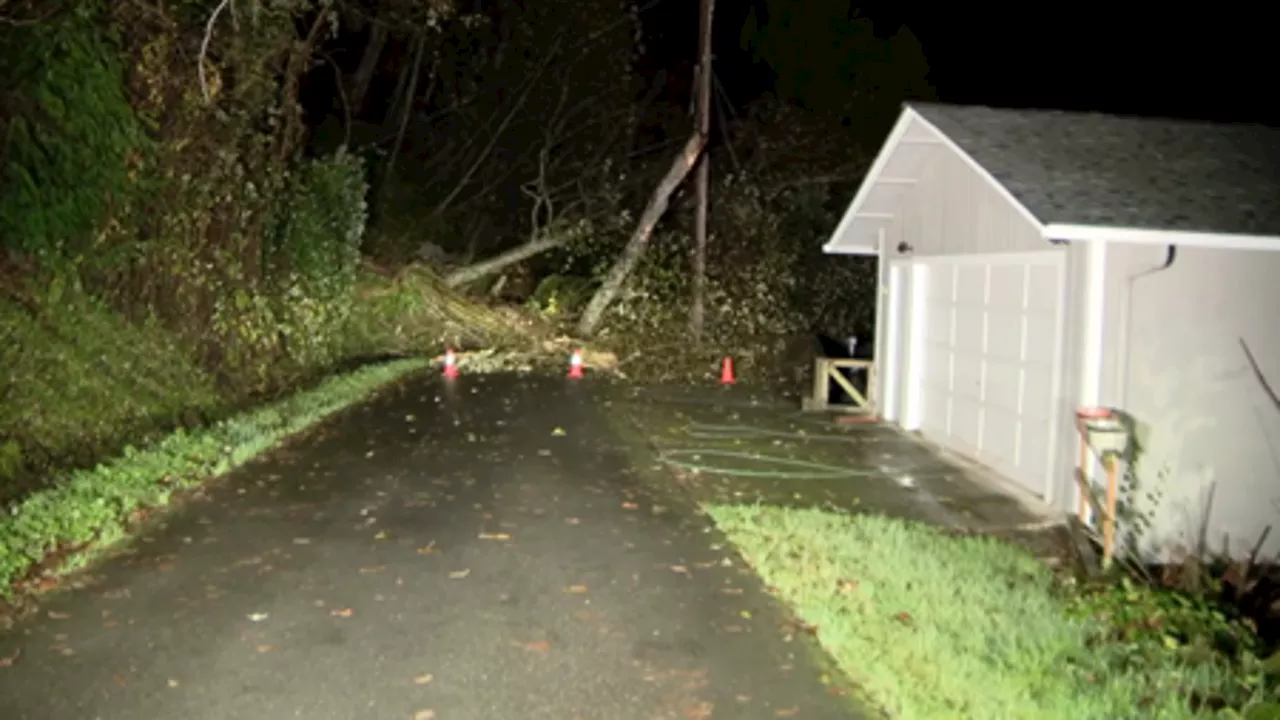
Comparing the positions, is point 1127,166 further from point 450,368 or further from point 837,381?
point 450,368

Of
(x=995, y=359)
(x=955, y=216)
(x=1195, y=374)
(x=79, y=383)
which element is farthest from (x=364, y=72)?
(x=1195, y=374)

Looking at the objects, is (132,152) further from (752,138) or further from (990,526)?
(752,138)

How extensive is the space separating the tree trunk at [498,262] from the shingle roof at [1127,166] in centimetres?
1475

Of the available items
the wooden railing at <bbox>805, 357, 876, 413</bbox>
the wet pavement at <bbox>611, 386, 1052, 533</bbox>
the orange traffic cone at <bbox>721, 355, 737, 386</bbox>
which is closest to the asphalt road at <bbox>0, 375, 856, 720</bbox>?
the wet pavement at <bbox>611, 386, 1052, 533</bbox>

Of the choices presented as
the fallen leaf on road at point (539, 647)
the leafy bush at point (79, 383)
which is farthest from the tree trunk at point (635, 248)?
the fallen leaf on road at point (539, 647)

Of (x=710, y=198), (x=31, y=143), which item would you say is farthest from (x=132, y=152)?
(x=710, y=198)

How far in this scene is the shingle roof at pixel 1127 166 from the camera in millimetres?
8977

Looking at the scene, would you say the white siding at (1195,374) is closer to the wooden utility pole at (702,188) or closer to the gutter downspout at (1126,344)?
the gutter downspout at (1126,344)

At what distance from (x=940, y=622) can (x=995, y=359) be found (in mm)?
5649

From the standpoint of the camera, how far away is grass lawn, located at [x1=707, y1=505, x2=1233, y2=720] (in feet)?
17.0

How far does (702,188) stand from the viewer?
835 inches

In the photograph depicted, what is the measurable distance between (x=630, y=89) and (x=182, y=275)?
50.0 feet

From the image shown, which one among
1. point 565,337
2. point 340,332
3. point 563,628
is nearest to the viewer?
point 563,628

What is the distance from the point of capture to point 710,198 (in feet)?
77.5
